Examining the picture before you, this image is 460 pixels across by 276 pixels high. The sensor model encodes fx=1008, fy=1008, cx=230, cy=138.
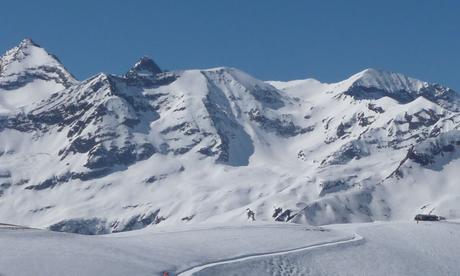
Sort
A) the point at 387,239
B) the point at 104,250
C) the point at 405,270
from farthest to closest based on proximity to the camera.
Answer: the point at 387,239 → the point at 405,270 → the point at 104,250

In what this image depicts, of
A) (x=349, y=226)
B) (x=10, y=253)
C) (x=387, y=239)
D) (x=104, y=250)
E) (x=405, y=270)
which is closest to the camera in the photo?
(x=10, y=253)

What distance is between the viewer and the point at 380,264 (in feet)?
238

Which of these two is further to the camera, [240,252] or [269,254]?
[269,254]

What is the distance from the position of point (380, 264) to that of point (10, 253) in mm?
27758

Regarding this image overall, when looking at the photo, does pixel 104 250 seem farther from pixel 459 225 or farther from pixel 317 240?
pixel 459 225

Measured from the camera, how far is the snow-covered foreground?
58.1 meters

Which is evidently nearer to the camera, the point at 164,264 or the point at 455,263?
the point at 164,264

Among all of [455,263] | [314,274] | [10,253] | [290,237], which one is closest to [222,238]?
[290,237]

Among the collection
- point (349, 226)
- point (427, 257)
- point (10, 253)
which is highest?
point (349, 226)

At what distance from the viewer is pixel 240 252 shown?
6944 centimetres

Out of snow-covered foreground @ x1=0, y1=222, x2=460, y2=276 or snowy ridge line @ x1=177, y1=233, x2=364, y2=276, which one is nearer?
snow-covered foreground @ x1=0, y1=222, x2=460, y2=276

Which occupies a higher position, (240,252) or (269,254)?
(240,252)

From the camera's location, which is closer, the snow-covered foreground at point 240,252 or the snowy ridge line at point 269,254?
the snow-covered foreground at point 240,252

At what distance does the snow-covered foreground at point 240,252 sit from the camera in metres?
58.1
